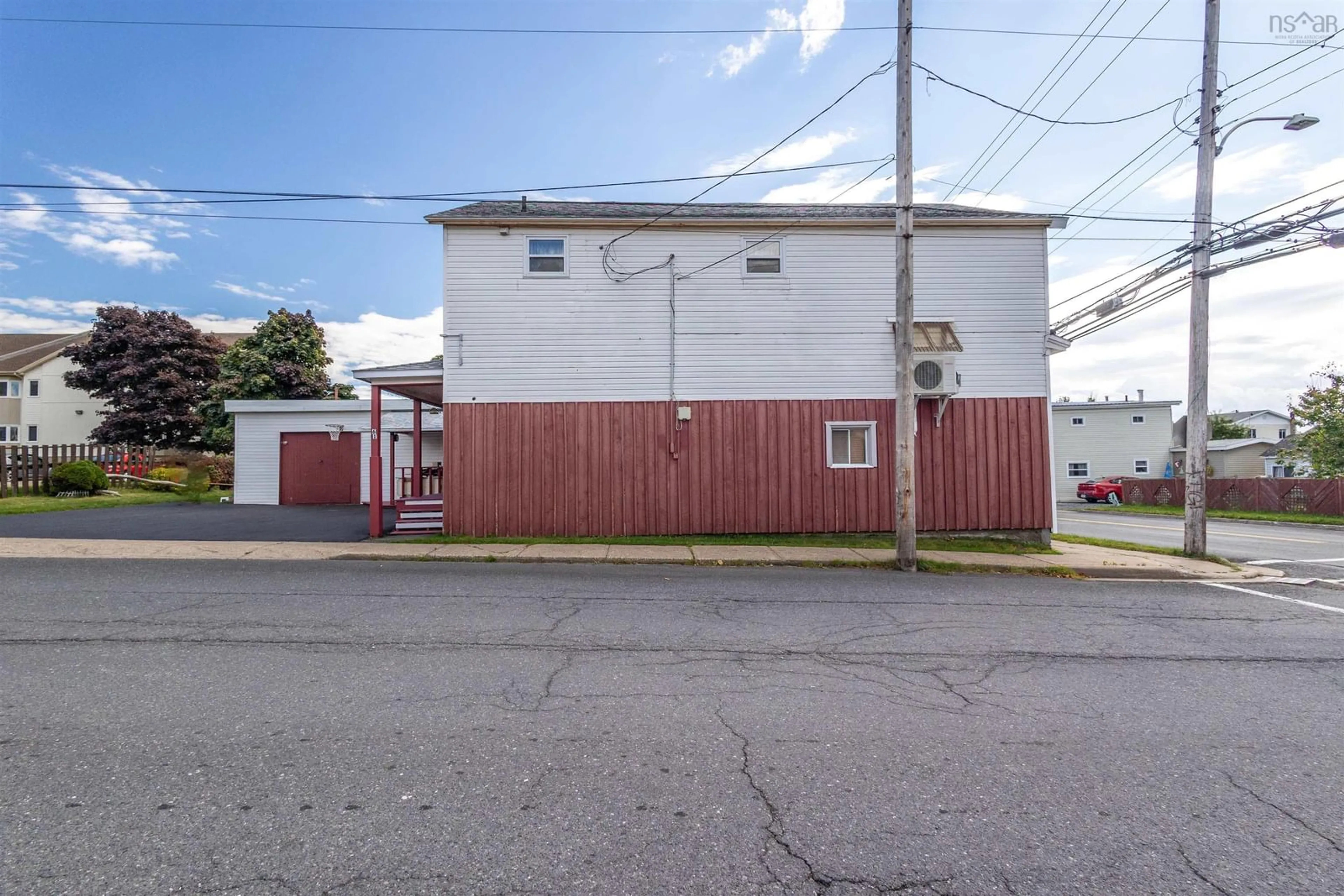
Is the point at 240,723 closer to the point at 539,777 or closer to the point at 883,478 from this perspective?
the point at 539,777

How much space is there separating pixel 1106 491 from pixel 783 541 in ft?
100

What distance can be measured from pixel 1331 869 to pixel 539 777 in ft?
11.3

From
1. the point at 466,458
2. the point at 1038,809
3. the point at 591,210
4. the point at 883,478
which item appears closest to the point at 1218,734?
the point at 1038,809

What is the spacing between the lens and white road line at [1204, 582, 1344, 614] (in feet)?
28.8

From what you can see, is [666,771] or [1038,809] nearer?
[1038,809]

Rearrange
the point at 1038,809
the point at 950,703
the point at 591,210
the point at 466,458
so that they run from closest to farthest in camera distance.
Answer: the point at 1038,809, the point at 950,703, the point at 466,458, the point at 591,210

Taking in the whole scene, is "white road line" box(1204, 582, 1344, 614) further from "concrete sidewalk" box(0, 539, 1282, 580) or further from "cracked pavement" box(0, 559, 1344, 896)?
"cracked pavement" box(0, 559, 1344, 896)

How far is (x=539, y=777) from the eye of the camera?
11.6 ft

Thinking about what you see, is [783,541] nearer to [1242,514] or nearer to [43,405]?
[1242,514]

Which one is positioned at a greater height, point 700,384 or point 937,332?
point 937,332

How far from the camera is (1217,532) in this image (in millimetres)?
20484

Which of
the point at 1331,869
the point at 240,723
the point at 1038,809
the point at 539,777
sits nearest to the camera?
the point at 1331,869

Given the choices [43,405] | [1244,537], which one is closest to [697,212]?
[1244,537]

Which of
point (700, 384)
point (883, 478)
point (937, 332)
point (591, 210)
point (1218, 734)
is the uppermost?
point (591, 210)
